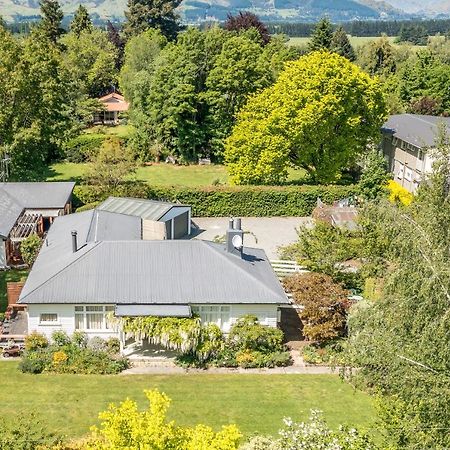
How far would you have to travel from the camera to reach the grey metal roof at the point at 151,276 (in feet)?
77.2

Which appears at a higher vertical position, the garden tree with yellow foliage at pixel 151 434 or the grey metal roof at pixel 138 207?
the garden tree with yellow foliage at pixel 151 434

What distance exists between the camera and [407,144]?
47875 mm

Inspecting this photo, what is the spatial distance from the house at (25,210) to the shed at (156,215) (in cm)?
323

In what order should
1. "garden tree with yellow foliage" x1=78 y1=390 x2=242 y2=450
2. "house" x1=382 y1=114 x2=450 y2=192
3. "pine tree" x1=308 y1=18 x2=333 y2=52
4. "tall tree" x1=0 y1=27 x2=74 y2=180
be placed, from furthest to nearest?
1. "pine tree" x1=308 y1=18 x2=333 y2=52
2. "house" x1=382 y1=114 x2=450 y2=192
3. "tall tree" x1=0 y1=27 x2=74 y2=180
4. "garden tree with yellow foliage" x1=78 y1=390 x2=242 y2=450

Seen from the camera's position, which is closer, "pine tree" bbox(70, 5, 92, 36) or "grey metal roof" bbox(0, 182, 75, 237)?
"grey metal roof" bbox(0, 182, 75, 237)

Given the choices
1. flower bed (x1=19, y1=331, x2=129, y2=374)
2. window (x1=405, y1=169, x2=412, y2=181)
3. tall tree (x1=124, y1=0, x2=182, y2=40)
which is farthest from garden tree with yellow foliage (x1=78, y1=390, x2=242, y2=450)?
tall tree (x1=124, y1=0, x2=182, y2=40)

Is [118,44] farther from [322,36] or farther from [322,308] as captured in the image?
[322,308]

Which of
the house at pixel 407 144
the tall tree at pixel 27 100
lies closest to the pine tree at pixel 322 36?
the house at pixel 407 144

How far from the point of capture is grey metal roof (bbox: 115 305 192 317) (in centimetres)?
2278

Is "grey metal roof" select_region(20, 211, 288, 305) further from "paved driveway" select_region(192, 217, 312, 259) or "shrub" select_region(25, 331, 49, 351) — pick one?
"paved driveway" select_region(192, 217, 312, 259)

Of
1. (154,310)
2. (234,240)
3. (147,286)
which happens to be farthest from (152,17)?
(154,310)

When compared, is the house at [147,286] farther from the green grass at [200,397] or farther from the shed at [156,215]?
the shed at [156,215]

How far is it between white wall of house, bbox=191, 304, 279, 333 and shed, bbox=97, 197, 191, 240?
10246mm

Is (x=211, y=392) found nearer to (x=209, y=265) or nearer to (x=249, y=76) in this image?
(x=209, y=265)
